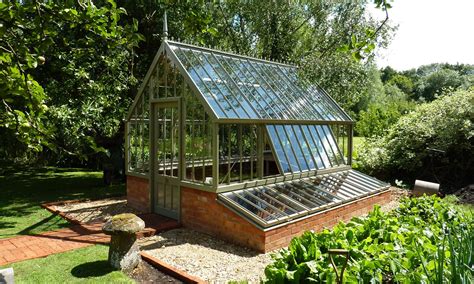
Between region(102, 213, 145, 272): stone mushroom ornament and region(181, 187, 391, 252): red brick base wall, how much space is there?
1.76 m

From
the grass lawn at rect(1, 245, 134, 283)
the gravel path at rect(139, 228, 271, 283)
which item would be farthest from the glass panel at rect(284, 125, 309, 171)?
the grass lawn at rect(1, 245, 134, 283)

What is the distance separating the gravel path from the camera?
505 centimetres

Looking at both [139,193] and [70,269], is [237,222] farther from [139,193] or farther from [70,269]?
[139,193]

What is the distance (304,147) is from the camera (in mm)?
8750

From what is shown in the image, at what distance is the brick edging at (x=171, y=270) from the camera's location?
4.84 metres

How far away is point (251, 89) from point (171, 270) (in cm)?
472

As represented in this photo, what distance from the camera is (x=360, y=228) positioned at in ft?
12.7

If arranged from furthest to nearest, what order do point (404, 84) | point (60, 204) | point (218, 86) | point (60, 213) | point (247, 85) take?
point (404, 84)
point (60, 204)
point (247, 85)
point (60, 213)
point (218, 86)

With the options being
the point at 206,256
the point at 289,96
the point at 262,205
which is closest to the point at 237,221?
the point at 262,205

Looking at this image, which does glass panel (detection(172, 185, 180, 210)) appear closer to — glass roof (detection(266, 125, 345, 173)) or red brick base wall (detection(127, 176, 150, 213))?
red brick base wall (detection(127, 176, 150, 213))

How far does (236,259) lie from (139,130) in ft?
15.0

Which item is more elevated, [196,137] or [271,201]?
[196,137]

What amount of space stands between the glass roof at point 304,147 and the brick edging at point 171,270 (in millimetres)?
3563

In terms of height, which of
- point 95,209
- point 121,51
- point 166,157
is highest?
point 121,51
